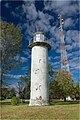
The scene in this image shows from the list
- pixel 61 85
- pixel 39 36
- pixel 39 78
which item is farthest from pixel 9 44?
pixel 61 85

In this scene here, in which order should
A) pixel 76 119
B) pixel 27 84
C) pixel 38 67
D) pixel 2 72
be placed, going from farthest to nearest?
1. pixel 27 84
2. pixel 2 72
3. pixel 38 67
4. pixel 76 119

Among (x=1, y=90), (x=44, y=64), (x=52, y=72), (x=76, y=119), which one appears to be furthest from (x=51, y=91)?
(x=76, y=119)

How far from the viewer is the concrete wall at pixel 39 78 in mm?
25375

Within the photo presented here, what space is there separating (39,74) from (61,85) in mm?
17423

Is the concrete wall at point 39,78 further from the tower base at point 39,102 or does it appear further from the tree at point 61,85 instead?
the tree at point 61,85

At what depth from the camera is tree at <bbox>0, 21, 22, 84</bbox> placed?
30.1 m

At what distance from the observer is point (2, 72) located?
29766 mm

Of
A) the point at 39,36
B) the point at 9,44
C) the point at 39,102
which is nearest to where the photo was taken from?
the point at 39,102

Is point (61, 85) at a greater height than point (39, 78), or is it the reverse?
point (39, 78)

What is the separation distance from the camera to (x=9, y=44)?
3061 cm

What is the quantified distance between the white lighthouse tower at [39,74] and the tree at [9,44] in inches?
190

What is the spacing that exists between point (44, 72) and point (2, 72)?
7.44 m

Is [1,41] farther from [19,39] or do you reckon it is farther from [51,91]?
[51,91]

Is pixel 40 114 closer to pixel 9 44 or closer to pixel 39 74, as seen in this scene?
pixel 39 74
